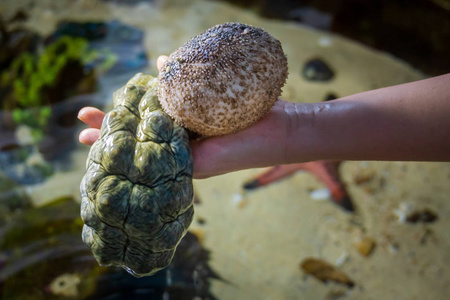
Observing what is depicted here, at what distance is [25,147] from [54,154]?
383 millimetres

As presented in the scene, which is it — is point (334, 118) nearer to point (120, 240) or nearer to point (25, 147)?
point (120, 240)

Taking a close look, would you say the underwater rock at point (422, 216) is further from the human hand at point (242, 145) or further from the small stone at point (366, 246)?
the human hand at point (242, 145)

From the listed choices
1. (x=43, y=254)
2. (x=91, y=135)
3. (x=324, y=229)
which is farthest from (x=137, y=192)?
(x=324, y=229)

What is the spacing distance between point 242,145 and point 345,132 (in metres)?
0.62

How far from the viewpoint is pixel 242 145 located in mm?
2086

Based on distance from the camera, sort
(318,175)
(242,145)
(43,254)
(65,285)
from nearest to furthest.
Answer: (242,145)
(65,285)
(43,254)
(318,175)

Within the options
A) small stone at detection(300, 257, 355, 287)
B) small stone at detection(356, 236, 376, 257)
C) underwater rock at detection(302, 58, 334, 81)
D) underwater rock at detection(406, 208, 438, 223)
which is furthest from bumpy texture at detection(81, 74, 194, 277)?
underwater rock at detection(302, 58, 334, 81)

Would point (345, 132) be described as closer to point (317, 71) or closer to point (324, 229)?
point (324, 229)

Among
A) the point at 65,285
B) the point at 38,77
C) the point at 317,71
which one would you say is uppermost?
the point at 317,71

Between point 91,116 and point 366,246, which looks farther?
point 366,246

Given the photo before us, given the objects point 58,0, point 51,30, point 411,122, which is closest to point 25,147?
point 51,30

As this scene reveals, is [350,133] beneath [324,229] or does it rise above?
above

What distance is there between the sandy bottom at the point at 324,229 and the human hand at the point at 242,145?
128 centimetres

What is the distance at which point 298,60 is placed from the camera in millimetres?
4809
